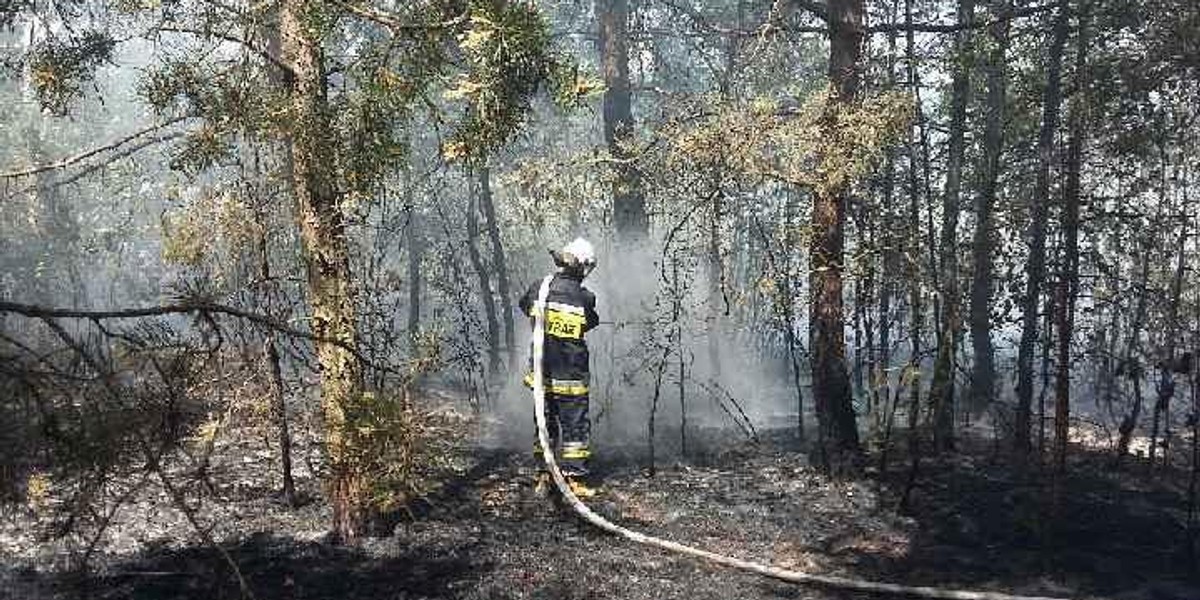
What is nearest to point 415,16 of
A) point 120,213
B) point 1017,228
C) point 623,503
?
point 623,503

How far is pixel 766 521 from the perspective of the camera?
25.6ft

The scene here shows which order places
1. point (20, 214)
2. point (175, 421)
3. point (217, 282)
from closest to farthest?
1. point (175, 421)
2. point (217, 282)
3. point (20, 214)

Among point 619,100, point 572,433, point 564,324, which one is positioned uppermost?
point 619,100

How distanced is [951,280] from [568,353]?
14.5 ft

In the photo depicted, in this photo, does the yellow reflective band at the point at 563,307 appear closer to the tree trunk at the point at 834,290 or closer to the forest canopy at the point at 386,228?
the forest canopy at the point at 386,228

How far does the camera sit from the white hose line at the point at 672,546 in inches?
233

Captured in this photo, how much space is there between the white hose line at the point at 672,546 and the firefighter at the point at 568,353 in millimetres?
82

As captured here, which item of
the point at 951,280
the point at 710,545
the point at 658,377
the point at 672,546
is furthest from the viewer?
the point at 951,280

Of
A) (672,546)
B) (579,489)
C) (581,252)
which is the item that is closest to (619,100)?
(581,252)

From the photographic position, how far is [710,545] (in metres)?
7.14

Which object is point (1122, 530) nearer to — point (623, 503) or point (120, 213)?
point (623, 503)

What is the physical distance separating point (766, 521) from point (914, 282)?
2.83m

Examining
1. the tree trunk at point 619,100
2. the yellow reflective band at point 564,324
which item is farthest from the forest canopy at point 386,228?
the tree trunk at point 619,100

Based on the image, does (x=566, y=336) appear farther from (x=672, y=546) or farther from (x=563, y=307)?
(x=672, y=546)
